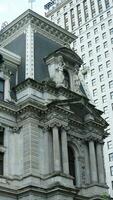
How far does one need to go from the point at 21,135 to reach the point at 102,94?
55.9 meters

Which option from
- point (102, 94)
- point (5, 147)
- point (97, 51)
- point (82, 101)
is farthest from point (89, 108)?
point (97, 51)

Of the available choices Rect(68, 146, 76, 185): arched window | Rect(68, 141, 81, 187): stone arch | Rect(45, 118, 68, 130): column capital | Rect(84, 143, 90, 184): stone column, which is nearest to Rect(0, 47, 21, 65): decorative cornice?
Rect(45, 118, 68, 130): column capital

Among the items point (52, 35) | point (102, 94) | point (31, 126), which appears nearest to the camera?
point (31, 126)

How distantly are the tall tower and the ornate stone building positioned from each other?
4283 centimetres

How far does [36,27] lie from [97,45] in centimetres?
5315

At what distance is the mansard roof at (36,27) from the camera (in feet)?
153

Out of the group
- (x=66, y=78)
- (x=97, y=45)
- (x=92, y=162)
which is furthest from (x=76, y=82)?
(x=97, y=45)

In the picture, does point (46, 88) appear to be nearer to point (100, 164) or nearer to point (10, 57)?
point (10, 57)

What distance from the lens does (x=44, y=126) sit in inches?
1551

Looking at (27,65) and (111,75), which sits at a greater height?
(111,75)

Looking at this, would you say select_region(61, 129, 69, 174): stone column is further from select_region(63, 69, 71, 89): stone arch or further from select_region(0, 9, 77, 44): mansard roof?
select_region(0, 9, 77, 44): mansard roof

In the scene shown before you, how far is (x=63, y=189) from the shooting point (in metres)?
35.4

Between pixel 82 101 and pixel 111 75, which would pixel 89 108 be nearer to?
pixel 82 101

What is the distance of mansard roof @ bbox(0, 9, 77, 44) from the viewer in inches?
1839
